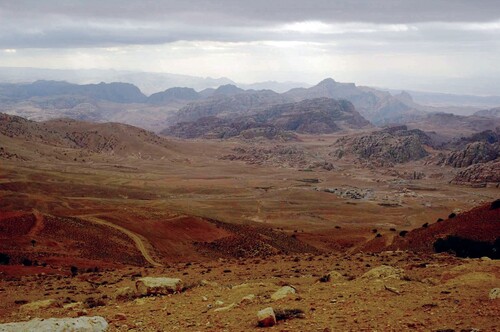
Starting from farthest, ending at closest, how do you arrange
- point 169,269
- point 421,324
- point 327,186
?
point 327,186
point 169,269
point 421,324

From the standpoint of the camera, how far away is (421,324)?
12.6 meters

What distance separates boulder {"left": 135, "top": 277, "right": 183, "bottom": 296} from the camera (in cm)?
1914

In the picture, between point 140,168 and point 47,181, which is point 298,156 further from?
point 47,181

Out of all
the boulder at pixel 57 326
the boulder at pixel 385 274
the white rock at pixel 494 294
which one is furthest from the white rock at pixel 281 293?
the white rock at pixel 494 294

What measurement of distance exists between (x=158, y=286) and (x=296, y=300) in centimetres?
612

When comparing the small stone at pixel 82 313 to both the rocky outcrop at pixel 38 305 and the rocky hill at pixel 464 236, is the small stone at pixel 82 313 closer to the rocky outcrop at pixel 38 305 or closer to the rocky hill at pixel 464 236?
the rocky outcrop at pixel 38 305

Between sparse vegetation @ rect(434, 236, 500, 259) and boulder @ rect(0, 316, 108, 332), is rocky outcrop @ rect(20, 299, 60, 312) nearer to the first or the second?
boulder @ rect(0, 316, 108, 332)

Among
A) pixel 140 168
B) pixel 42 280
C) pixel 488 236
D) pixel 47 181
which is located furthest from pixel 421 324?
pixel 140 168

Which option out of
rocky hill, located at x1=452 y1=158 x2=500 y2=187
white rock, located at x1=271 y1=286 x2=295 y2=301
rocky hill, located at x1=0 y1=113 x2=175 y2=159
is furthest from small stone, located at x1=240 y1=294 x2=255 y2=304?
rocky hill, located at x1=0 y1=113 x2=175 y2=159

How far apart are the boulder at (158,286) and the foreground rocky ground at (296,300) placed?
12.8 inches

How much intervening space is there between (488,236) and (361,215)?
171ft

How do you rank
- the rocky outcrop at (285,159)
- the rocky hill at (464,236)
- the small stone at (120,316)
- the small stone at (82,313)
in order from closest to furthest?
the small stone at (120,316) < the small stone at (82,313) < the rocky hill at (464,236) < the rocky outcrop at (285,159)

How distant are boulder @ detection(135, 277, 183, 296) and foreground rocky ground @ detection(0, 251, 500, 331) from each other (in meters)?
0.32

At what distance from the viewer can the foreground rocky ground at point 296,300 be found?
13.3 meters
